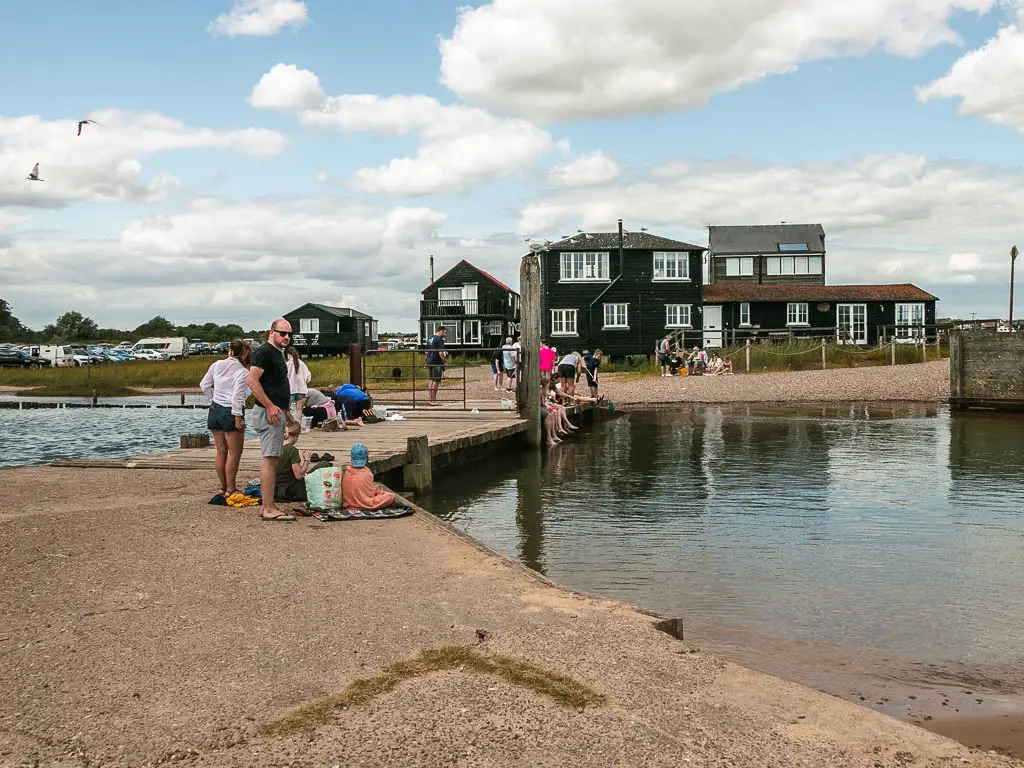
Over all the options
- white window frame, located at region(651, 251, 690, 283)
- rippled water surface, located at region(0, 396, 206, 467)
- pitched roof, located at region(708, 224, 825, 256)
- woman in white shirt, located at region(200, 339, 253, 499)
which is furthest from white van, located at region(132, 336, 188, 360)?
woman in white shirt, located at region(200, 339, 253, 499)

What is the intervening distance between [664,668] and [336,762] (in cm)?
196

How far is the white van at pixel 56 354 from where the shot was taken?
6938cm

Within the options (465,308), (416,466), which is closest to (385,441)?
(416,466)

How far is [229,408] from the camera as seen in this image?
34.0 feet

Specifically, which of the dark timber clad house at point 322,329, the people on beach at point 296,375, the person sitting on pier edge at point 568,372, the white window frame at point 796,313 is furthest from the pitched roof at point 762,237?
the people on beach at point 296,375

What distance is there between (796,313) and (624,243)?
12522mm

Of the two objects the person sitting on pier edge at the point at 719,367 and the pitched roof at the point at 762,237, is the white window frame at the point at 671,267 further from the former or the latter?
the pitched roof at the point at 762,237

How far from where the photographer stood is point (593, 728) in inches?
169

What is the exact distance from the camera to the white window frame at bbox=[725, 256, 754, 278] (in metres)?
64.9

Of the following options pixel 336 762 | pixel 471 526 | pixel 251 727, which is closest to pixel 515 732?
pixel 336 762

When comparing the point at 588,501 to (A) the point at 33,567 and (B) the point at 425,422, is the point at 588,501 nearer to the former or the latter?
(B) the point at 425,422

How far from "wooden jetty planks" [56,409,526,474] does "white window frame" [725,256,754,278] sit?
47.1 meters

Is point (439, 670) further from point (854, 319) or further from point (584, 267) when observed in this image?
point (854, 319)

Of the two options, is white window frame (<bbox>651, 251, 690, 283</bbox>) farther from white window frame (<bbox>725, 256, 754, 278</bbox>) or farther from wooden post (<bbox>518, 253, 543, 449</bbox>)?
wooden post (<bbox>518, 253, 543, 449</bbox>)
